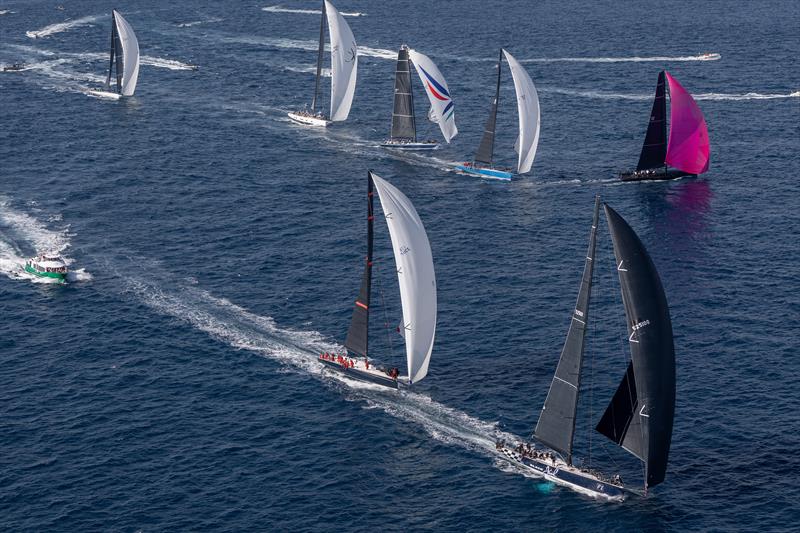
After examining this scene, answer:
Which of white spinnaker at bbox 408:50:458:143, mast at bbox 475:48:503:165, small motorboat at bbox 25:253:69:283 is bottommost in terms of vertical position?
small motorboat at bbox 25:253:69:283

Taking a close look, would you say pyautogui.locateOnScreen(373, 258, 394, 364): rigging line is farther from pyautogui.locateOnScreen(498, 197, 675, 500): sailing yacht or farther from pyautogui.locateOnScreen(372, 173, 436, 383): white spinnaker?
pyautogui.locateOnScreen(498, 197, 675, 500): sailing yacht

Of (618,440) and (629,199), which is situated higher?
(629,199)

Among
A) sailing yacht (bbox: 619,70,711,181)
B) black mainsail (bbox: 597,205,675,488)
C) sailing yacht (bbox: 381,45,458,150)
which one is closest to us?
black mainsail (bbox: 597,205,675,488)

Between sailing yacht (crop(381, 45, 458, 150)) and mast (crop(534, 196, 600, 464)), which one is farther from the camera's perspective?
sailing yacht (crop(381, 45, 458, 150))

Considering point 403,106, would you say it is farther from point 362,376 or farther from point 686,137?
point 362,376

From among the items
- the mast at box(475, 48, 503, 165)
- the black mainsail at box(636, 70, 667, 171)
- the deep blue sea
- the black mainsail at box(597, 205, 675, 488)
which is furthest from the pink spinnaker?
the black mainsail at box(597, 205, 675, 488)

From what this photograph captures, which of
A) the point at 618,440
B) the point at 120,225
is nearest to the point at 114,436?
the point at 618,440

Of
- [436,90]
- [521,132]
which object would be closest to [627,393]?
[521,132]

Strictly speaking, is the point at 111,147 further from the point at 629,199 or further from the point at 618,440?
the point at 618,440
